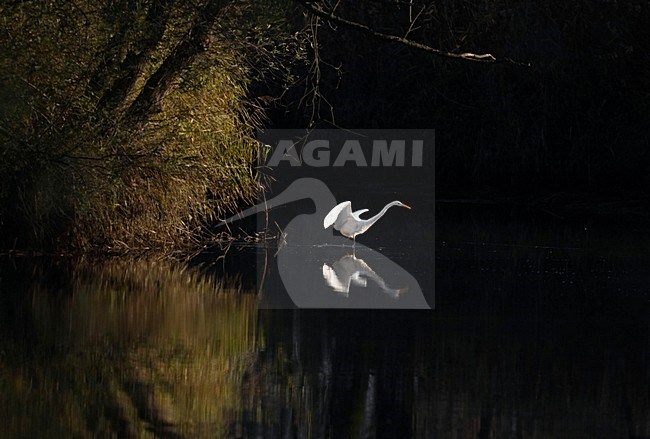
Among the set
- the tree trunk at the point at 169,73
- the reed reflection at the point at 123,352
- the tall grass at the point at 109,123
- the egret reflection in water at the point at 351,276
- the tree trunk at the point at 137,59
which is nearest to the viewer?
the reed reflection at the point at 123,352

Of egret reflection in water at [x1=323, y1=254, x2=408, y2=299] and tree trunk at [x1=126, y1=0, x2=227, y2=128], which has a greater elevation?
tree trunk at [x1=126, y1=0, x2=227, y2=128]

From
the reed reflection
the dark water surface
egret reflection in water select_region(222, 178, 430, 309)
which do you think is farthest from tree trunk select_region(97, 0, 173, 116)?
egret reflection in water select_region(222, 178, 430, 309)

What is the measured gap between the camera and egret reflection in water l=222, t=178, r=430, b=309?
36.1ft

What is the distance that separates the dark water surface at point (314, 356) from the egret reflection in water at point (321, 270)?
0.28m

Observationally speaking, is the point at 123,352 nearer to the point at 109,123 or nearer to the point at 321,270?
the point at 321,270

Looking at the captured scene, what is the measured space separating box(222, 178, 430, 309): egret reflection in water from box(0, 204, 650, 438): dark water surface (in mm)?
278

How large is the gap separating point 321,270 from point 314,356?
5.03m

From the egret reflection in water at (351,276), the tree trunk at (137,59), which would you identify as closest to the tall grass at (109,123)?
the tree trunk at (137,59)

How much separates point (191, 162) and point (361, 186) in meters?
11.3

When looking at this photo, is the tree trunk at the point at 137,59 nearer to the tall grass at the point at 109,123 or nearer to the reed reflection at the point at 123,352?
the tall grass at the point at 109,123

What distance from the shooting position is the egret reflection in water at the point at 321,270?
1100 cm

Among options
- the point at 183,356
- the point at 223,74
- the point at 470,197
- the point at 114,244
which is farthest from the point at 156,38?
the point at 470,197

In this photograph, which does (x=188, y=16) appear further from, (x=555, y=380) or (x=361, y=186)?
(x=361, y=186)

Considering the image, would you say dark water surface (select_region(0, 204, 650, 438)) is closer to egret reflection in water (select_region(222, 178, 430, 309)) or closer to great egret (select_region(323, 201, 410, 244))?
egret reflection in water (select_region(222, 178, 430, 309))
